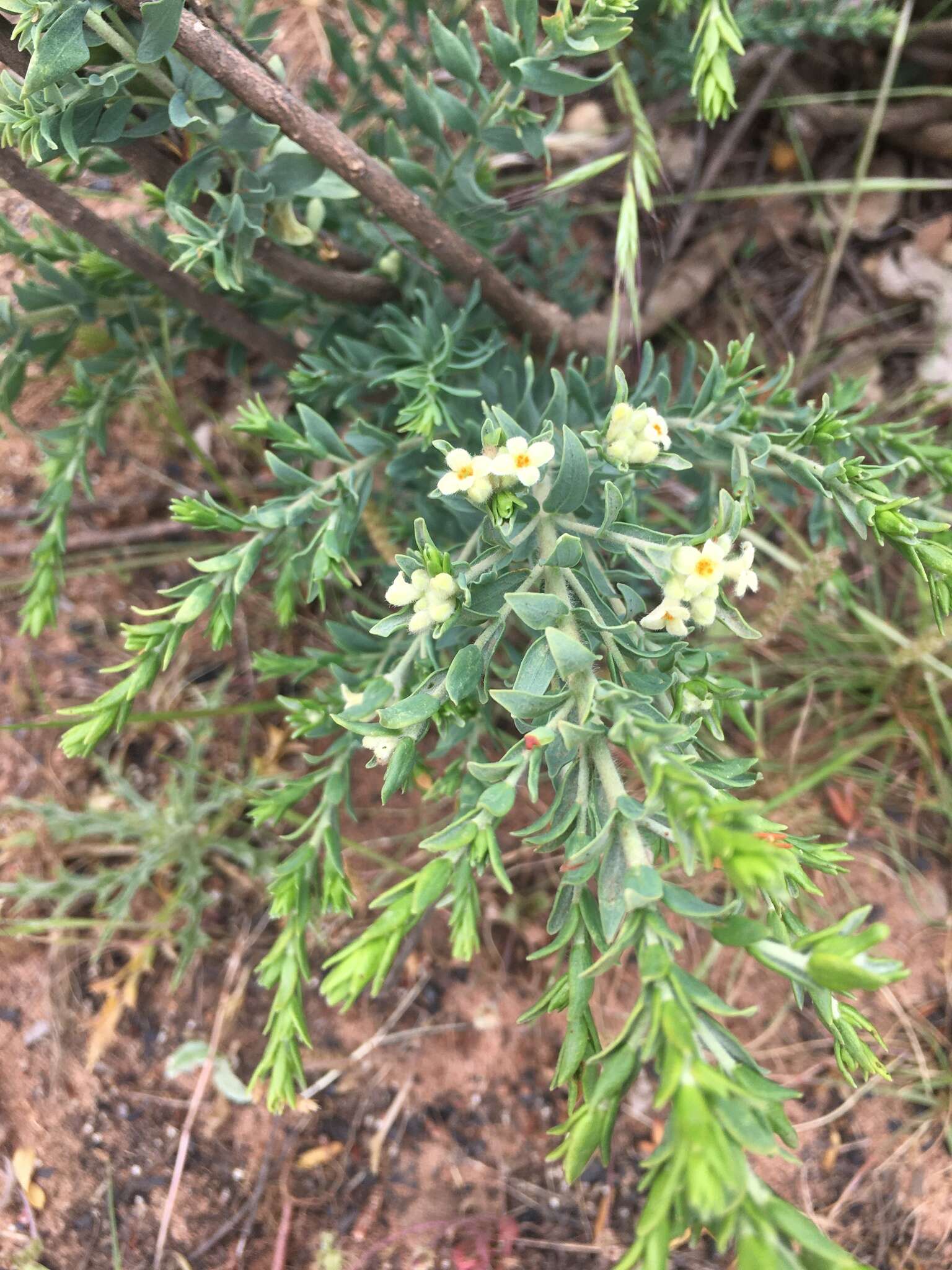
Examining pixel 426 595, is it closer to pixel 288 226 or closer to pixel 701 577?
pixel 701 577

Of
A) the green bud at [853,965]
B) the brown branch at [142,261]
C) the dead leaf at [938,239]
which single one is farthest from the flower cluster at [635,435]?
the dead leaf at [938,239]

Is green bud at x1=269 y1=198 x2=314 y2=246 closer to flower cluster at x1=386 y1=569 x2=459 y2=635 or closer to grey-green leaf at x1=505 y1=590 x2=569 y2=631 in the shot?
flower cluster at x1=386 y1=569 x2=459 y2=635

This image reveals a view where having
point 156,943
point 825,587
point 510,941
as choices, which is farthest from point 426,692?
point 156,943

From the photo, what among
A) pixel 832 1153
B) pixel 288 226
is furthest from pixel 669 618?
pixel 832 1153

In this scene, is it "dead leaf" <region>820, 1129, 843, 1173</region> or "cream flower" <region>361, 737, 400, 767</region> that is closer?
"cream flower" <region>361, 737, 400, 767</region>

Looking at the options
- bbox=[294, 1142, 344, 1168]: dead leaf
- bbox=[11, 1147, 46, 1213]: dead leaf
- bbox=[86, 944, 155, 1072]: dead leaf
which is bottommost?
bbox=[11, 1147, 46, 1213]: dead leaf

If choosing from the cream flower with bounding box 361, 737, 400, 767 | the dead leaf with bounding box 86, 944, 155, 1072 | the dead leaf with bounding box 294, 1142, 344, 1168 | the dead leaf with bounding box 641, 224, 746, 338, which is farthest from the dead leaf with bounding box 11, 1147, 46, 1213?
the dead leaf with bounding box 641, 224, 746, 338
